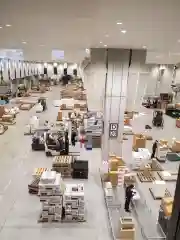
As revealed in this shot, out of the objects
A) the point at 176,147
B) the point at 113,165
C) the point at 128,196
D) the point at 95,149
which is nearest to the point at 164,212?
the point at 128,196

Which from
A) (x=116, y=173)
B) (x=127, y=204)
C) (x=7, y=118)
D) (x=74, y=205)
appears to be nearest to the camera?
(x=74, y=205)

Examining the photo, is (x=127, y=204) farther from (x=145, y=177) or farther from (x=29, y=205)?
(x=29, y=205)

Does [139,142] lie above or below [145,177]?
above

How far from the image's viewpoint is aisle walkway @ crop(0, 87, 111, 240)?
7.23 metres

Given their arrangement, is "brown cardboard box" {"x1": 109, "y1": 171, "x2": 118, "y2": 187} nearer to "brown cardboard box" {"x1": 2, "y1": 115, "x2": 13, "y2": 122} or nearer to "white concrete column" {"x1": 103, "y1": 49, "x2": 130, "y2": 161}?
"white concrete column" {"x1": 103, "y1": 49, "x2": 130, "y2": 161}

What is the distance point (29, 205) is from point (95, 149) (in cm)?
623

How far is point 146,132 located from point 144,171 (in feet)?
24.1

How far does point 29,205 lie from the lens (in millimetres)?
8617

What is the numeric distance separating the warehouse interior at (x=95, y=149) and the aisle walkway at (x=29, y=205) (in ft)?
0.10

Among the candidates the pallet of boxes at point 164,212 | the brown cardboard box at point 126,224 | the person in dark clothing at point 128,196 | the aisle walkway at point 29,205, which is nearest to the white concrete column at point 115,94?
the aisle walkway at point 29,205

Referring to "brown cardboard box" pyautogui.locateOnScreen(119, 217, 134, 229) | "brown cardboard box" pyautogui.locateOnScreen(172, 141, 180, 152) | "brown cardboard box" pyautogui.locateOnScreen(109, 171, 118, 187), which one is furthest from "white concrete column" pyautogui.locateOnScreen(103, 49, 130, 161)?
"brown cardboard box" pyautogui.locateOnScreen(119, 217, 134, 229)

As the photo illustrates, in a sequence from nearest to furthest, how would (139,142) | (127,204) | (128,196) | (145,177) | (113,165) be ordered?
(128,196) < (127,204) < (113,165) < (145,177) < (139,142)

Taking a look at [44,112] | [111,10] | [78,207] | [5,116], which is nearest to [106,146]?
[78,207]

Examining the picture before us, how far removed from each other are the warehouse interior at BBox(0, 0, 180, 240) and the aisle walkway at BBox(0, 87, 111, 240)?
1.3 inches
